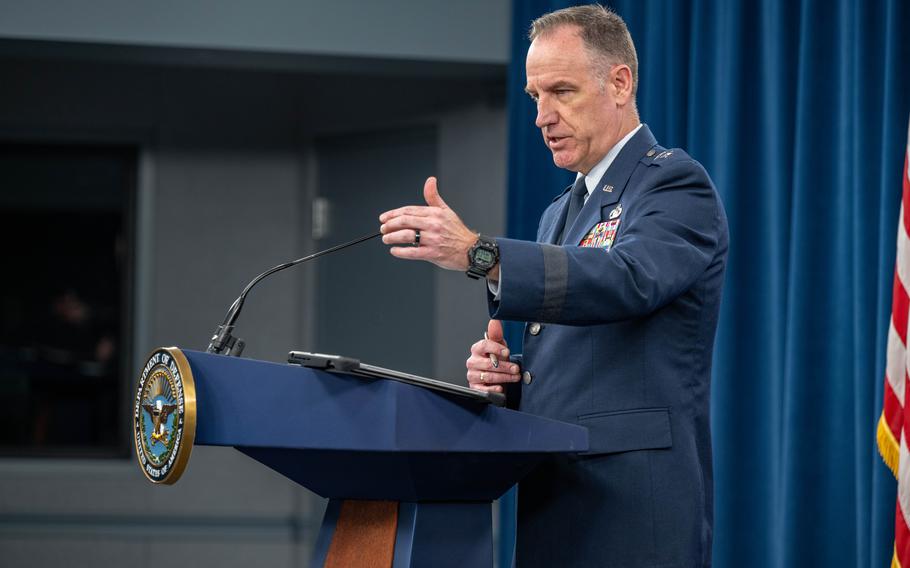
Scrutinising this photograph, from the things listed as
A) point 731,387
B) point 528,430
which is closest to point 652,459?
point 528,430

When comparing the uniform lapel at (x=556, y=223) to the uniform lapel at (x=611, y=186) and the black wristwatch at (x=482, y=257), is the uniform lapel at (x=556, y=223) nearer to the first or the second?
the uniform lapel at (x=611, y=186)

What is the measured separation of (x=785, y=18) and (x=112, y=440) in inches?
133

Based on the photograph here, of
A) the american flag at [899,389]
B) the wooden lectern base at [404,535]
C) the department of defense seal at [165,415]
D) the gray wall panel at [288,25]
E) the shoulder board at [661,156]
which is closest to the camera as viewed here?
the department of defense seal at [165,415]

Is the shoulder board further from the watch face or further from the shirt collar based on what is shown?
the watch face

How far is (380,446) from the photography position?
48.4 inches

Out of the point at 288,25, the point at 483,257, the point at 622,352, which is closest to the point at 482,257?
the point at 483,257

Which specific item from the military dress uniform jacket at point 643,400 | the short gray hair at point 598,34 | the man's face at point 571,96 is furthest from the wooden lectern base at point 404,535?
the short gray hair at point 598,34

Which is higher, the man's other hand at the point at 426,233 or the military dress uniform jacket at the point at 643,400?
the man's other hand at the point at 426,233

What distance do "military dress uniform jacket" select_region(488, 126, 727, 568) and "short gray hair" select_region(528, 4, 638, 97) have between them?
8.5 inches

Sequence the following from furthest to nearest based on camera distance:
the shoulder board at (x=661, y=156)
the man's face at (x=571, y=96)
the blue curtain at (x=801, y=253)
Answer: the blue curtain at (x=801, y=253) < the man's face at (x=571, y=96) < the shoulder board at (x=661, y=156)

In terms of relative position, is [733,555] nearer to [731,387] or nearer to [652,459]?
[731,387]

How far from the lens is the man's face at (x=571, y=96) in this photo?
1.66 metres

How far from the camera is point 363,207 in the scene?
15.1 feet

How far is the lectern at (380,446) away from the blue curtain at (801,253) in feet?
4.29
